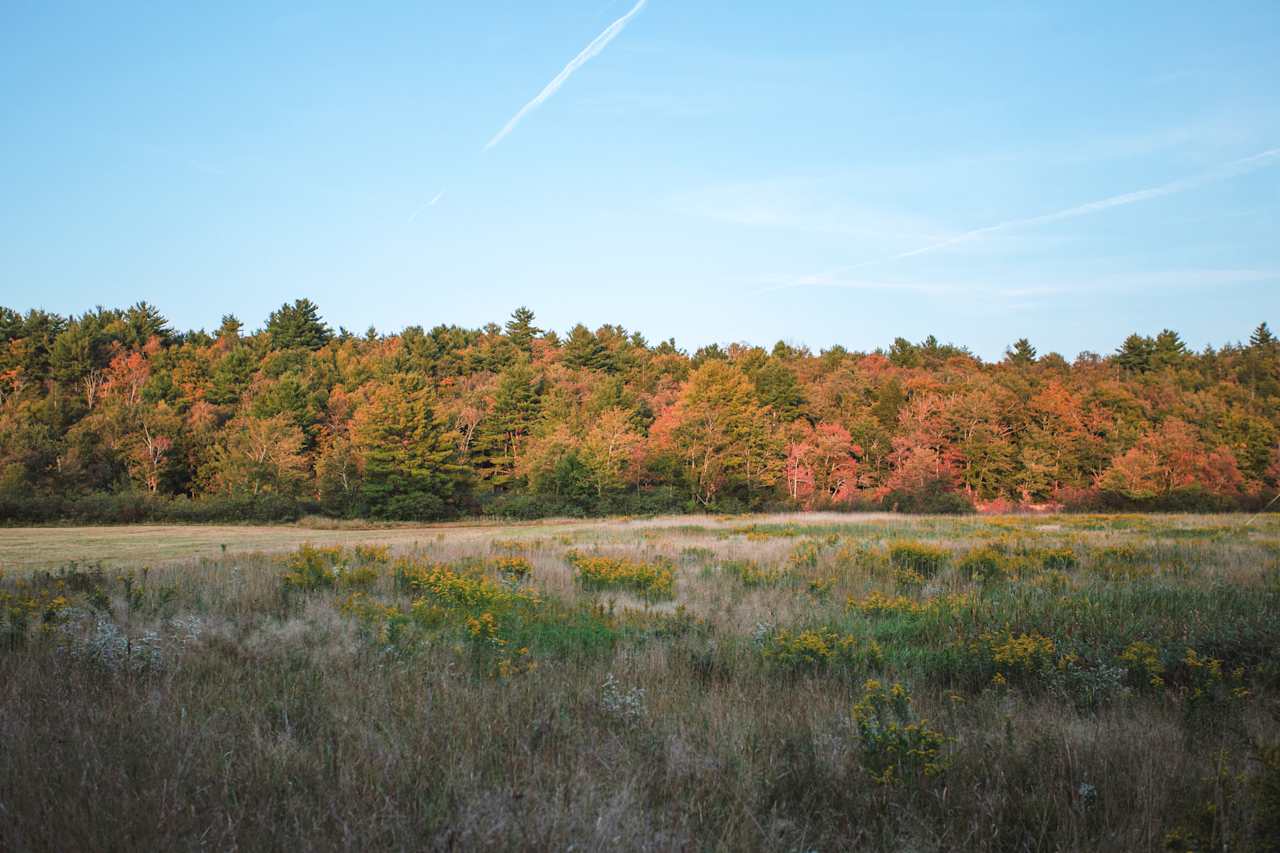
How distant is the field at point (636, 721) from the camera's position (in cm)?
326

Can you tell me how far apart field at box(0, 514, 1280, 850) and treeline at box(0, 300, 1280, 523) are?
46.6 meters

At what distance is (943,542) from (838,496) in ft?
139

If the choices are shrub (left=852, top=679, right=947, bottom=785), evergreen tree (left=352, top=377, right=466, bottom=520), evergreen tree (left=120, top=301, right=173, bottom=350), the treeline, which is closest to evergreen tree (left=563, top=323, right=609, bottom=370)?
the treeline

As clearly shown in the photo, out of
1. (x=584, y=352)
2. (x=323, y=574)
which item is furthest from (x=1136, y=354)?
(x=323, y=574)

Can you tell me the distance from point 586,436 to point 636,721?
56.3 metres

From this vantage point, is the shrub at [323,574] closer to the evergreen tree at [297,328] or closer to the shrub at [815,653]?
the shrub at [815,653]

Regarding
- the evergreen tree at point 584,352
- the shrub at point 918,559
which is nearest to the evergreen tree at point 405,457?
the evergreen tree at point 584,352

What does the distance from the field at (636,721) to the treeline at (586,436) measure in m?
46.6

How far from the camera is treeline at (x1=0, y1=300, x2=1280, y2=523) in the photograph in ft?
178

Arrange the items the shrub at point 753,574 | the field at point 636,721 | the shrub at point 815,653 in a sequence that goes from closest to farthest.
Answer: the field at point 636,721
the shrub at point 815,653
the shrub at point 753,574

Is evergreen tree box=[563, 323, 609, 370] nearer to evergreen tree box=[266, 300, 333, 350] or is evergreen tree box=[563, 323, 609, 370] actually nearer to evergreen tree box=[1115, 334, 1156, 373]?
evergreen tree box=[266, 300, 333, 350]

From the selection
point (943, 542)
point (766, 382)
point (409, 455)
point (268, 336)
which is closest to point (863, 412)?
point (766, 382)

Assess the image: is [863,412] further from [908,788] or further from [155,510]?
[908,788]

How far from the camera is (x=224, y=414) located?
219ft
